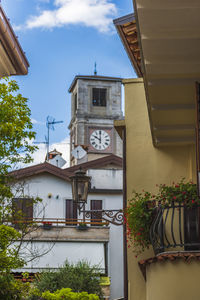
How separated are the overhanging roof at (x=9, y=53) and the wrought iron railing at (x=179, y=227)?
3.66 meters

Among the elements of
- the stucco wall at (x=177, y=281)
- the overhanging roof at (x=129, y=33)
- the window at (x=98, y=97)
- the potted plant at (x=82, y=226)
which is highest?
the window at (x=98, y=97)

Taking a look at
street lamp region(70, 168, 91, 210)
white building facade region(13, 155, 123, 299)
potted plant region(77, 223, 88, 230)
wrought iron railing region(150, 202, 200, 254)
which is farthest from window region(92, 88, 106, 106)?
wrought iron railing region(150, 202, 200, 254)

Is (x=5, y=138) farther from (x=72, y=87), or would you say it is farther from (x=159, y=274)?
(x=72, y=87)

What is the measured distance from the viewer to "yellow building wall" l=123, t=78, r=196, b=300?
1252 centimetres

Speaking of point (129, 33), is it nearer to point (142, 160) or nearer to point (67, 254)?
point (142, 160)

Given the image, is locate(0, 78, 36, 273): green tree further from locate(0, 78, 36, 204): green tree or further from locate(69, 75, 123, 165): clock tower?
locate(69, 75, 123, 165): clock tower

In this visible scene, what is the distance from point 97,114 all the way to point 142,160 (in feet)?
221

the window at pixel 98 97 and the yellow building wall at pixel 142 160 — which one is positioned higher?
the window at pixel 98 97

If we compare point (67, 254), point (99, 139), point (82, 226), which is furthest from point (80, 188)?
point (99, 139)

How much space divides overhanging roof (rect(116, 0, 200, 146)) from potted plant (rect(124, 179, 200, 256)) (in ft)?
3.65

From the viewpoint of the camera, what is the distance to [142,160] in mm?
13312

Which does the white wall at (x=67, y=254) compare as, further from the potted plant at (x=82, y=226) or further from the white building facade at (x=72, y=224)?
the potted plant at (x=82, y=226)

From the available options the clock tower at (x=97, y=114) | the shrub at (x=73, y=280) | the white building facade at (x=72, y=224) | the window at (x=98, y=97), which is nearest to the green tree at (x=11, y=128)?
the shrub at (x=73, y=280)

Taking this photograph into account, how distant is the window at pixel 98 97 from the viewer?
82.2m
